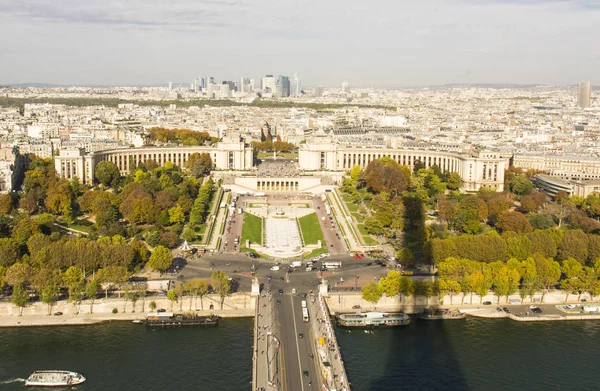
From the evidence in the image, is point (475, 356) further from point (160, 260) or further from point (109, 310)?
point (109, 310)

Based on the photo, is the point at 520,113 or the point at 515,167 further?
the point at 520,113

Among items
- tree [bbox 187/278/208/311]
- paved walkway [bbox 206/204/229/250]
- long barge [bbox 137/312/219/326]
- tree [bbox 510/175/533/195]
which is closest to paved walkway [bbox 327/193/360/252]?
paved walkway [bbox 206/204/229/250]

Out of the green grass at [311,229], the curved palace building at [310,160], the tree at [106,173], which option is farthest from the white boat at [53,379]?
the curved palace building at [310,160]

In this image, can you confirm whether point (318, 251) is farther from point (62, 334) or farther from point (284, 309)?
point (62, 334)

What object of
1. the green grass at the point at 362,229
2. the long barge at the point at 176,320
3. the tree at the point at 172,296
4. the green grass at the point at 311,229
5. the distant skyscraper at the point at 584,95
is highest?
the distant skyscraper at the point at 584,95

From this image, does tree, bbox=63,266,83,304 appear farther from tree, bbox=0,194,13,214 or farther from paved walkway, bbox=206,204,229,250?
tree, bbox=0,194,13,214

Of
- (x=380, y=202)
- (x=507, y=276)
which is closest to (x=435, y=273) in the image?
(x=507, y=276)

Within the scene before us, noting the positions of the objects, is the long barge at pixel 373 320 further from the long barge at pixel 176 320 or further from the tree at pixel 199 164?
the tree at pixel 199 164
